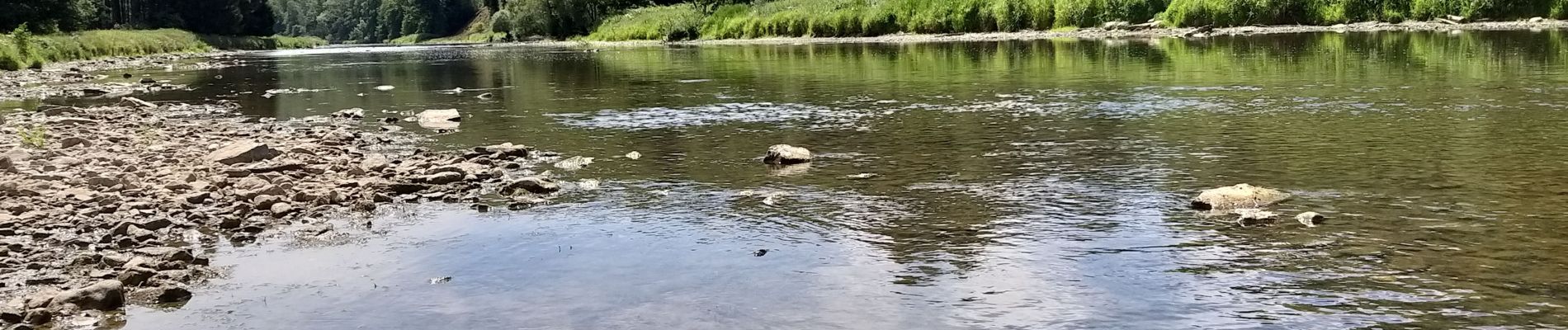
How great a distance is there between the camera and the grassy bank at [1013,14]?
180 feet

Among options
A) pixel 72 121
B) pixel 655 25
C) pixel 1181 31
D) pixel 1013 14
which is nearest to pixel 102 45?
pixel 655 25

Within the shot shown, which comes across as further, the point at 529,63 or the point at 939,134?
the point at 529,63

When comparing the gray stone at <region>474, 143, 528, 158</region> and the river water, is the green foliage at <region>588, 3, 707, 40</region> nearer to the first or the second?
the river water

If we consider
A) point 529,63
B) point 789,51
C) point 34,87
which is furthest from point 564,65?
point 34,87

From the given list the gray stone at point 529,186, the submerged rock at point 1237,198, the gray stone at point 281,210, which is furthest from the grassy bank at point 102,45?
the submerged rock at point 1237,198

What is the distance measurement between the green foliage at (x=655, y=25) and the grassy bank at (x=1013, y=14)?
0.35 feet

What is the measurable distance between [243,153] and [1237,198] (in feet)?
34.6

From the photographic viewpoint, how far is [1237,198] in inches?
420

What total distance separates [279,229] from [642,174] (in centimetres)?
422

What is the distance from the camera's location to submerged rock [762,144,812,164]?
14.6 m

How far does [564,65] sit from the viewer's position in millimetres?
47844

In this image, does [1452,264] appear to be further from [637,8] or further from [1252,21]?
[637,8]

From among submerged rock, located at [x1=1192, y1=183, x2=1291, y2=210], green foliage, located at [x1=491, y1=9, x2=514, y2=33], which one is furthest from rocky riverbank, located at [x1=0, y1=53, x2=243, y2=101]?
green foliage, located at [x1=491, y1=9, x2=514, y2=33]

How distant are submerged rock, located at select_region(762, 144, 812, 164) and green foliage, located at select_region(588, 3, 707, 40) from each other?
75349 millimetres
